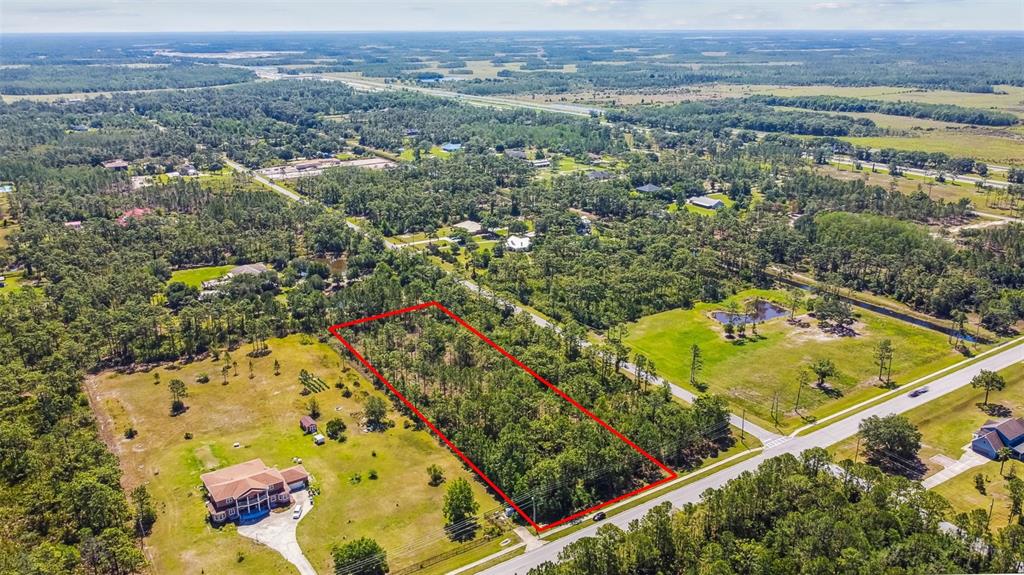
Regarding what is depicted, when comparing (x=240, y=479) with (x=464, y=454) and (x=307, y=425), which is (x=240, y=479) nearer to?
(x=307, y=425)

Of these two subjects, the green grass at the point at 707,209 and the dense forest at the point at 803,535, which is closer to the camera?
A: the dense forest at the point at 803,535

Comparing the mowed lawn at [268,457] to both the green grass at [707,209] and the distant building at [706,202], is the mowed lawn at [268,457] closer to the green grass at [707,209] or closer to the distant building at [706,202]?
the green grass at [707,209]

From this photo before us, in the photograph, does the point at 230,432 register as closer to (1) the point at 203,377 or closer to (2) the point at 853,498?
(1) the point at 203,377

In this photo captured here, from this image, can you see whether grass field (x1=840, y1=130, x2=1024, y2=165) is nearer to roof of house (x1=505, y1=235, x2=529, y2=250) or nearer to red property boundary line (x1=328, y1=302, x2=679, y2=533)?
roof of house (x1=505, y1=235, x2=529, y2=250)

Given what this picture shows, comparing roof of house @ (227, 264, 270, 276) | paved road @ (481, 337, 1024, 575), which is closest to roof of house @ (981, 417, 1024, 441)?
paved road @ (481, 337, 1024, 575)

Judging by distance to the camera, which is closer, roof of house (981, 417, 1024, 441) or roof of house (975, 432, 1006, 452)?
roof of house (975, 432, 1006, 452)

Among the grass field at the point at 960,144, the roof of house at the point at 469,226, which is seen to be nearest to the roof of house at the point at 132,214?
the roof of house at the point at 469,226

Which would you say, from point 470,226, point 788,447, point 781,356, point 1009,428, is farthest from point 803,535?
point 470,226
